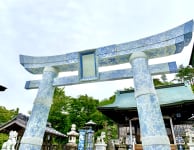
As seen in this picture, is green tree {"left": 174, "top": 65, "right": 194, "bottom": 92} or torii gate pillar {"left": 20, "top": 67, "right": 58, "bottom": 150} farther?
green tree {"left": 174, "top": 65, "right": 194, "bottom": 92}

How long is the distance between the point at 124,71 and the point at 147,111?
1.27 metres

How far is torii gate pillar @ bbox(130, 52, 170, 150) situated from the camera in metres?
3.10

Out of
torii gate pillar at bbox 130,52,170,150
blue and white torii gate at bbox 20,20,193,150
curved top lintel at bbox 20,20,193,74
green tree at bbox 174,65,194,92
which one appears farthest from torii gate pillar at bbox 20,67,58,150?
green tree at bbox 174,65,194,92

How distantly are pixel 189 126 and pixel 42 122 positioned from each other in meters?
9.72

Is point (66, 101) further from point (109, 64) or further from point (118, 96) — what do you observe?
point (109, 64)

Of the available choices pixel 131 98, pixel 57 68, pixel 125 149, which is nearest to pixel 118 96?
pixel 131 98

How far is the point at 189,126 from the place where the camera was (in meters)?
10.9

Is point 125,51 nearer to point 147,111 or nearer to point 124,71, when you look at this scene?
point 124,71

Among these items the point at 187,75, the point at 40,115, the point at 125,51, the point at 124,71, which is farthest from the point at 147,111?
the point at 187,75

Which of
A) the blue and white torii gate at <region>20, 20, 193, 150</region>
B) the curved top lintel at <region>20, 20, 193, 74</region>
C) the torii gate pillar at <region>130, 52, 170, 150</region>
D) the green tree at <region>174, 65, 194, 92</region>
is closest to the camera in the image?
the torii gate pillar at <region>130, 52, 170, 150</region>

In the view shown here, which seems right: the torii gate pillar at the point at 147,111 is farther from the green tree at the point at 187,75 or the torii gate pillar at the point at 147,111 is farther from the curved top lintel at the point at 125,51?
the green tree at the point at 187,75

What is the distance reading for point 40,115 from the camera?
423 centimetres

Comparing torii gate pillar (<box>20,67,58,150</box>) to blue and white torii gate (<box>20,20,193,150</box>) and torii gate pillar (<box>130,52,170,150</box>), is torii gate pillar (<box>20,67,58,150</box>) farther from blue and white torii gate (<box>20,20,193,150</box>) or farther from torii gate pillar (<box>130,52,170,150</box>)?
torii gate pillar (<box>130,52,170,150</box>)

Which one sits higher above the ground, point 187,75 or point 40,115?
point 187,75
